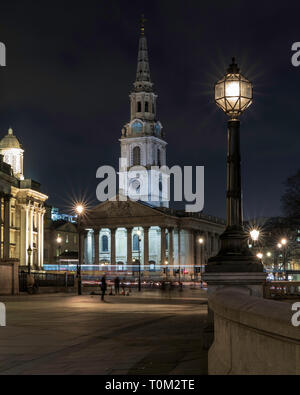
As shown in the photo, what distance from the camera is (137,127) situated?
547 ft

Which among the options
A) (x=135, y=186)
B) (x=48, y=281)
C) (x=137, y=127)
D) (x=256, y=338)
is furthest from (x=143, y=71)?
(x=256, y=338)

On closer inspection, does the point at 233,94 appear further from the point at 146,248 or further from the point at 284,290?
the point at 146,248

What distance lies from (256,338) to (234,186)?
725 cm

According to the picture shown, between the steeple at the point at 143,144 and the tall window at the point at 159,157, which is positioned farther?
the tall window at the point at 159,157

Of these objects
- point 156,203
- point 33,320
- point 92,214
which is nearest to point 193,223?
point 156,203

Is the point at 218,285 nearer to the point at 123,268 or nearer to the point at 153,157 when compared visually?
the point at 123,268

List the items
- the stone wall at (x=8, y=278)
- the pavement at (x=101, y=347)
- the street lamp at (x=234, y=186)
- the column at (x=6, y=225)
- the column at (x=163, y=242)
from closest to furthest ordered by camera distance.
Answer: the pavement at (x=101, y=347) → the street lamp at (x=234, y=186) → the stone wall at (x=8, y=278) → the column at (x=6, y=225) → the column at (x=163, y=242)

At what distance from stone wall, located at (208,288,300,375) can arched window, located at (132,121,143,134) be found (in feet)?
520

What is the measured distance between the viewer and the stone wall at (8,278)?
48.8 meters

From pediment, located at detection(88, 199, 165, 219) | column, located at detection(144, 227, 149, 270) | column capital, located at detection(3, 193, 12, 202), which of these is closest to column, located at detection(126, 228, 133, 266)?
column, located at detection(144, 227, 149, 270)

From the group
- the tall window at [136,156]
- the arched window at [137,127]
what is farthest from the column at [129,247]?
the arched window at [137,127]

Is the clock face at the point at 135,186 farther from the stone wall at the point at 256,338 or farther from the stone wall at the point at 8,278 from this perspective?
the stone wall at the point at 256,338

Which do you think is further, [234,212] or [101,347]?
[101,347]

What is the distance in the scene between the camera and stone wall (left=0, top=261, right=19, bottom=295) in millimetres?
48812
